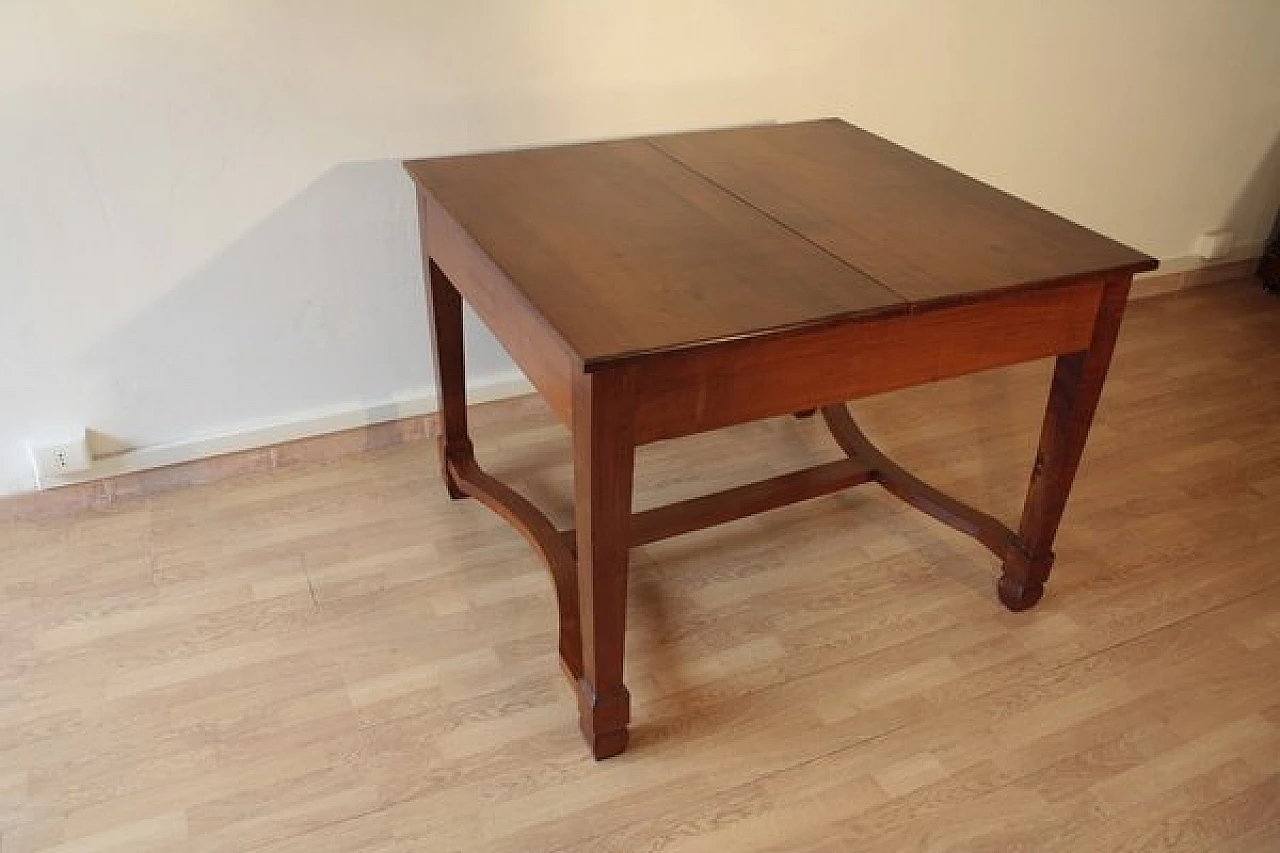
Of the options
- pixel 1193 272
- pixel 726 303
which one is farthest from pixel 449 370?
pixel 1193 272

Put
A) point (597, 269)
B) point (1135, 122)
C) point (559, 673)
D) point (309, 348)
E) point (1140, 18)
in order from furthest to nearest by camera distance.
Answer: point (1135, 122)
point (1140, 18)
point (309, 348)
point (559, 673)
point (597, 269)

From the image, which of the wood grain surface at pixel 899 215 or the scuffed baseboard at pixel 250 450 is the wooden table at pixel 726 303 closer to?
the wood grain surface at pixel 899 215

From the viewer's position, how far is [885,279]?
1451 mm

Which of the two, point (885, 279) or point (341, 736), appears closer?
point (885, 279)

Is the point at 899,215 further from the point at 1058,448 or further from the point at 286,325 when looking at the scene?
the point at 286,325

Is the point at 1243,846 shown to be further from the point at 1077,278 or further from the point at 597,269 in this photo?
the point at 597,269

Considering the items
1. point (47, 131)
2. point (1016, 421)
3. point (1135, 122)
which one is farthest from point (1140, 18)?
point (47, 131)

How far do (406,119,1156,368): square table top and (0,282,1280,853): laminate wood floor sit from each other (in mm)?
722

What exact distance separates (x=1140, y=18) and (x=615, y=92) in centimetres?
157

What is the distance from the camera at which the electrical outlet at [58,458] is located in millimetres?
2045

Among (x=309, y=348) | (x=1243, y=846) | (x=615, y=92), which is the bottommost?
(x=1243, y=846)

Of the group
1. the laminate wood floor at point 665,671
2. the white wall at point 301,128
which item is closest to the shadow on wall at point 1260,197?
the white wall at point 301,128

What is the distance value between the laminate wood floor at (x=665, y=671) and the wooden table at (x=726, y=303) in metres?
0.14

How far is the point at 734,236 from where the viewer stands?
5.18 feet
